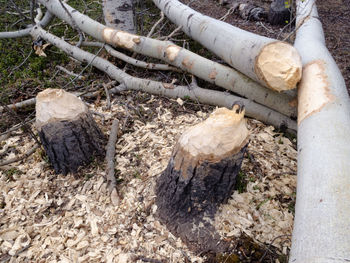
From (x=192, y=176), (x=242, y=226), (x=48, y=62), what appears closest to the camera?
(x=192, y=176)

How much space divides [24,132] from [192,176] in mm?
2289

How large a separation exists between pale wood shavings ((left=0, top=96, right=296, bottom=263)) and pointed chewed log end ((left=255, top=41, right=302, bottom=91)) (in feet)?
2.32

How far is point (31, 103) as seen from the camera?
334 cm

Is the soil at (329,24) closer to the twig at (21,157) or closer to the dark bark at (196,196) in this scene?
the dark bark at (196,196)

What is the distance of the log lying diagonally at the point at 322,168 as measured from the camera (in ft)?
3.95

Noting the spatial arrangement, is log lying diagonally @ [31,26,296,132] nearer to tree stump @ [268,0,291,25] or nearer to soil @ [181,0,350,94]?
soil @ [181,0,350,94]

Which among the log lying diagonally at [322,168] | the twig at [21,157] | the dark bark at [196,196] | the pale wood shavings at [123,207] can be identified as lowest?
the twig at [21,157]

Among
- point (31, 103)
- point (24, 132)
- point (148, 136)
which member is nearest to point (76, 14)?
point (31, 103)

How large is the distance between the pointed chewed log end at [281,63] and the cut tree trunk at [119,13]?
266 centimetres

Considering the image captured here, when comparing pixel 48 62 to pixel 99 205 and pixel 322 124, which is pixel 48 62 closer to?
pixel 99 205

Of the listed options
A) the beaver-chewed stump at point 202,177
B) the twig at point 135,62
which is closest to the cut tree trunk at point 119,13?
the twig at point 135,62

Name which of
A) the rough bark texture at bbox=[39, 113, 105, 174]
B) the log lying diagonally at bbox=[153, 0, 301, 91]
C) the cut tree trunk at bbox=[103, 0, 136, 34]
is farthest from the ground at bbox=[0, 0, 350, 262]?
the cut tree trunk at bbox=[103, 0, 136, 34]

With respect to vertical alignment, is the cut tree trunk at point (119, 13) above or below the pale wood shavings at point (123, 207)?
above

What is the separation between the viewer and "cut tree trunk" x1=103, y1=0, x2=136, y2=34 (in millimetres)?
Result: 4059
